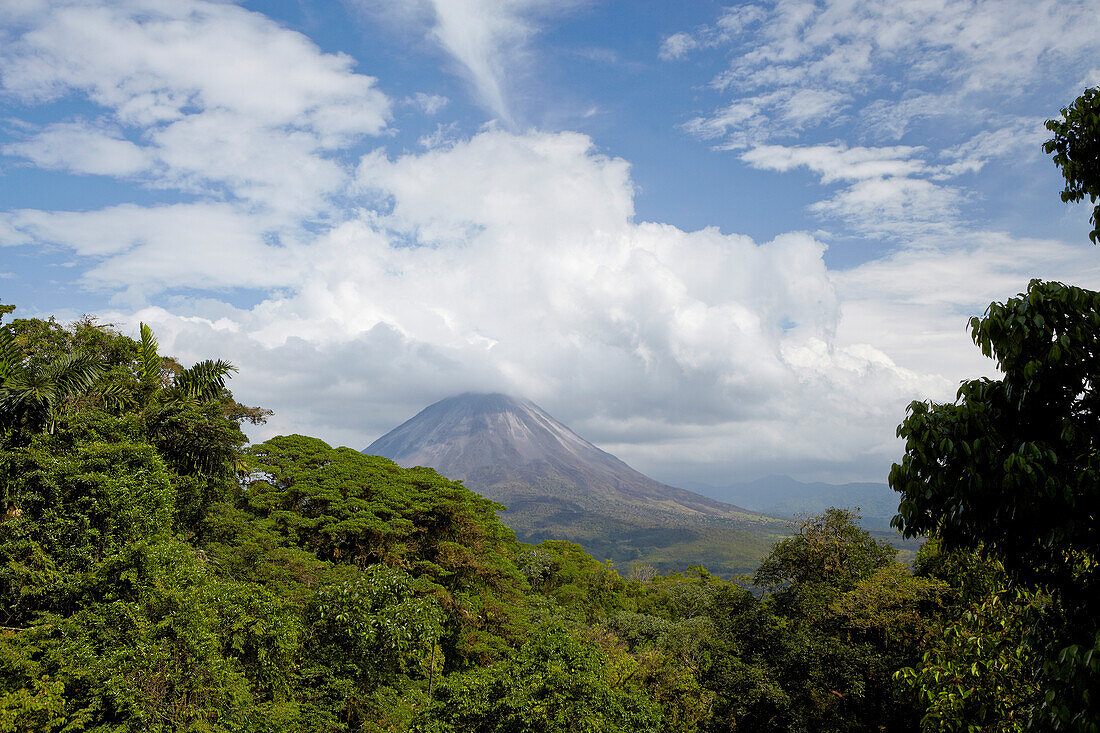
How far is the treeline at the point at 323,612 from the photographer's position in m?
9.59

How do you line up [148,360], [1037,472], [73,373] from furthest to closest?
[148,360]
[73,373]
[1037,472]

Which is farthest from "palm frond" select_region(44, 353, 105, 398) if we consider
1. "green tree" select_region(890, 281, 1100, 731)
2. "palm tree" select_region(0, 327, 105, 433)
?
"green tree" select_region(890, 281, 1100, 731)

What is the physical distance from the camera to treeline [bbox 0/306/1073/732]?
959 cm

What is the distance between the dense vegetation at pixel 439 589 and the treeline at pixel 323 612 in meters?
0.06

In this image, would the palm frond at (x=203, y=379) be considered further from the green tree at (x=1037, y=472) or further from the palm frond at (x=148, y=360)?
the green tree at (x=1037, y=472)

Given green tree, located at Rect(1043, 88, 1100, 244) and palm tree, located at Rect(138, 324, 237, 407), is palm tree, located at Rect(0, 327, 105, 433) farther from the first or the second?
green tree, located at Rect(1043, 88, 1100, 244)

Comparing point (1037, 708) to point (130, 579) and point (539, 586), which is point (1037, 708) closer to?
point (130, 579)

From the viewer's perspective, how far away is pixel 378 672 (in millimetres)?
13469

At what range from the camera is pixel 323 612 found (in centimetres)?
1328

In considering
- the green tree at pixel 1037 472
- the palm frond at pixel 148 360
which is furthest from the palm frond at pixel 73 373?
the green tree at pixel 1037 472

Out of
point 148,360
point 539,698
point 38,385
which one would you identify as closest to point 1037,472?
point 539,698

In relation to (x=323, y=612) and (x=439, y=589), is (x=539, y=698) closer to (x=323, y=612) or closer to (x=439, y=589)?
(x=323, y=612)

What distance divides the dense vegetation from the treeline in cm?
6

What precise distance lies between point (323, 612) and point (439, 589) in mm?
6787
